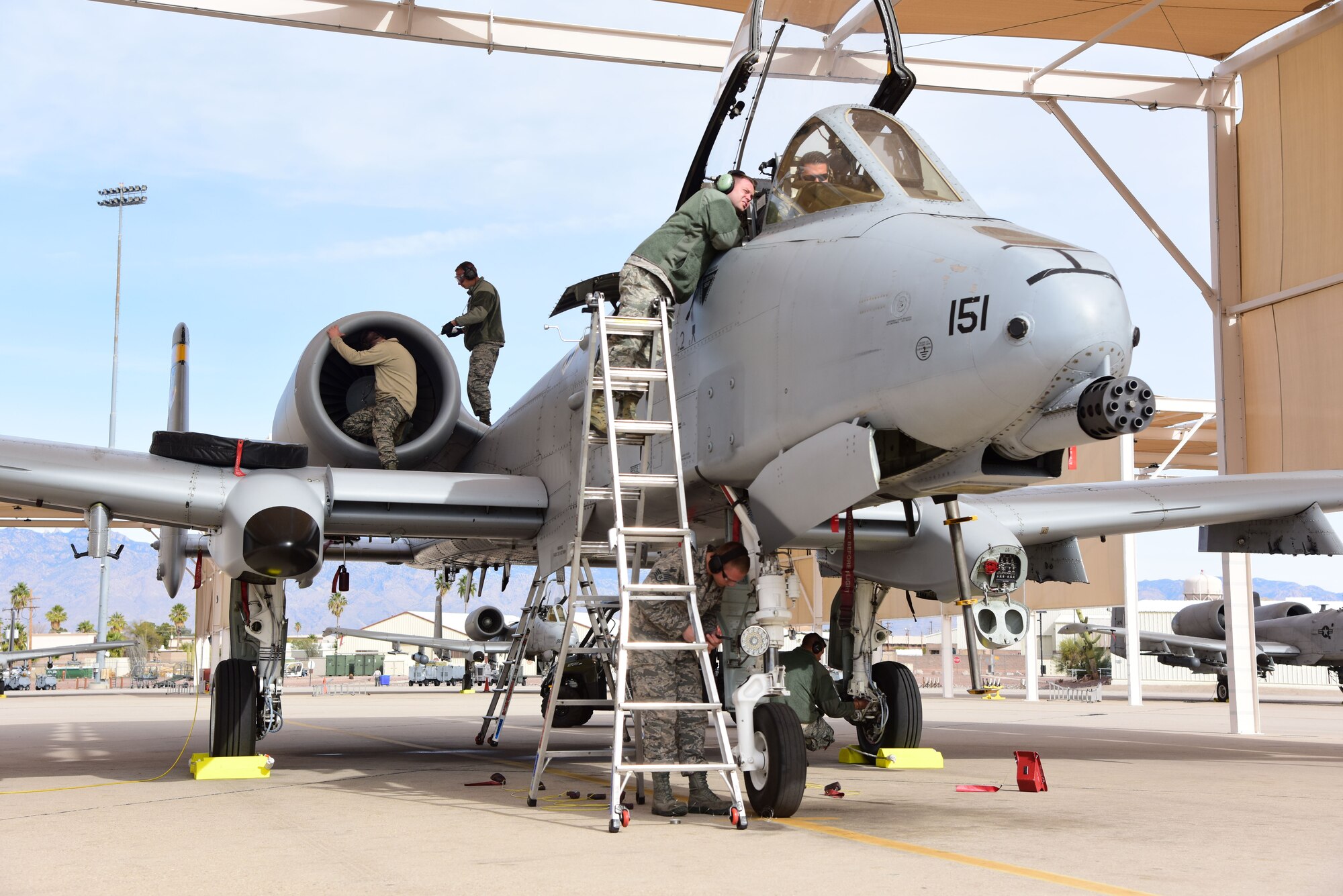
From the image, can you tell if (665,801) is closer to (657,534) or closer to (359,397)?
(657,534)

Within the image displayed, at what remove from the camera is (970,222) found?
20.3 ft

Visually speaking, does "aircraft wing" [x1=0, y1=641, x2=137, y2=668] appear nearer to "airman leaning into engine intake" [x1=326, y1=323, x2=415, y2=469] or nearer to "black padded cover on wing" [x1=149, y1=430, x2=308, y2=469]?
"airman leaning into engine intake" [x1=326, y1=323, x2=415, y2=469]

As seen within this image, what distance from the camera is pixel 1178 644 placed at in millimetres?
37750

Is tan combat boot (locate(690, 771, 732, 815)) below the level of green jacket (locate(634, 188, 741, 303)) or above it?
below

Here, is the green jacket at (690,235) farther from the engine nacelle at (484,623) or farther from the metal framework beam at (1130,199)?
the engine nacelle at (484,623)

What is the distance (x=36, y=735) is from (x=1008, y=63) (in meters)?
16.0

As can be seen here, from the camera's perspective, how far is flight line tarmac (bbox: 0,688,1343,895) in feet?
14.4

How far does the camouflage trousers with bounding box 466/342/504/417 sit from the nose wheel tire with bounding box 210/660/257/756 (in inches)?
143

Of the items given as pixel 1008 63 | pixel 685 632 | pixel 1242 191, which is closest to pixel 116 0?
pixel 685 632

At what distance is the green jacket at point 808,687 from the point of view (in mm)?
9039

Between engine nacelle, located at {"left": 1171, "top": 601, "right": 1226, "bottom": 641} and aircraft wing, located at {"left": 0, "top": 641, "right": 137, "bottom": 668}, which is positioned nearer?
engine nacelle, located at {"left": 1171, "top": 601, "right": 1226, "bottom": 641}

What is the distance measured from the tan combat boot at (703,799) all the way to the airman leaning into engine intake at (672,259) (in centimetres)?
218

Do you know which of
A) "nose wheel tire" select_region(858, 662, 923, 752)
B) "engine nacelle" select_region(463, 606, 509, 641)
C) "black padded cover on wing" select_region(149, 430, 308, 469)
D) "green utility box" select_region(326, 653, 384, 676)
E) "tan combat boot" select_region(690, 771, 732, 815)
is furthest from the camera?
"green utility box" select_region(326, 653, 384, 676)

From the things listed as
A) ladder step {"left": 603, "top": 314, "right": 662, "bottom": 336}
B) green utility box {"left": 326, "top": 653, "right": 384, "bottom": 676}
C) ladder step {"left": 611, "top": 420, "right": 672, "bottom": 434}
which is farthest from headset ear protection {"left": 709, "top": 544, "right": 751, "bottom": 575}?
green utility box {"left": 326, "top": 653, "right": 384, "bottom": 676}
